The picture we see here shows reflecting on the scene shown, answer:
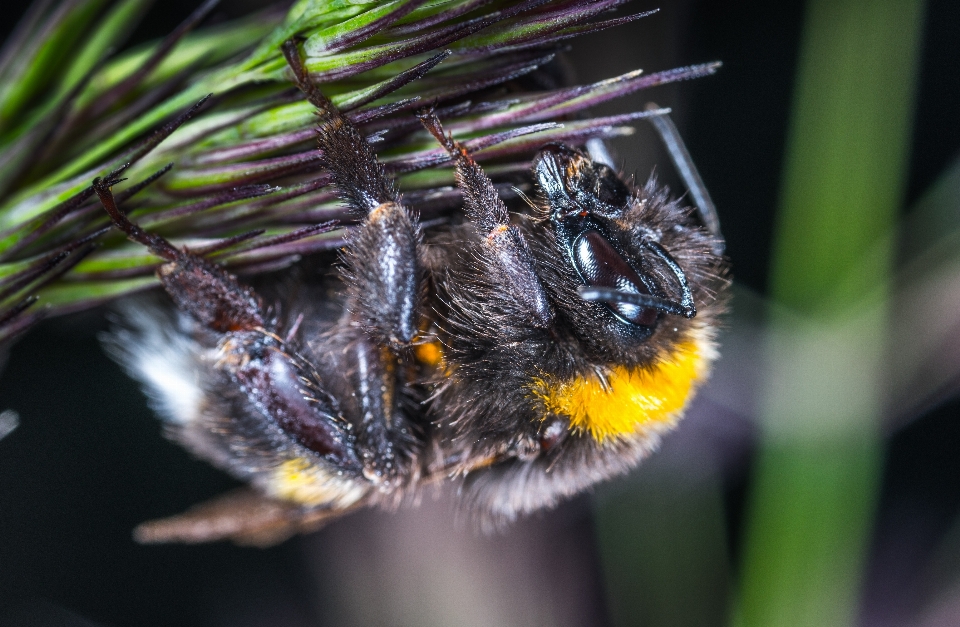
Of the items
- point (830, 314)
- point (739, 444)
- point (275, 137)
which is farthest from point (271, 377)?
point (739, 444)

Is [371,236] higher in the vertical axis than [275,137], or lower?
lower

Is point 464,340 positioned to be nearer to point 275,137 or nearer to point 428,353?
point 428,353

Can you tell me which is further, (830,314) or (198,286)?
(830,314)

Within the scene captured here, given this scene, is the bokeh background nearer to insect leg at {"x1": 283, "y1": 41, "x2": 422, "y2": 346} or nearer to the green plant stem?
the green plant stem

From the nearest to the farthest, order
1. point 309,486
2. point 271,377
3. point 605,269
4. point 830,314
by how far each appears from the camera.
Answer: point 605,269 → point 271,377 → point 309,486 → point 830,314

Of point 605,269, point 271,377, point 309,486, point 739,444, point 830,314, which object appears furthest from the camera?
point 739,444

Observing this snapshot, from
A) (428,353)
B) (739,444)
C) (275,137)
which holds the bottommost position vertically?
(739,444)

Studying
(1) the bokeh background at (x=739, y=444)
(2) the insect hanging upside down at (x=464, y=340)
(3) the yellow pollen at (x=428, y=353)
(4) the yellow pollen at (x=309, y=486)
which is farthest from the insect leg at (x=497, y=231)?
(1) the bokeh background at (x=739, y=444)

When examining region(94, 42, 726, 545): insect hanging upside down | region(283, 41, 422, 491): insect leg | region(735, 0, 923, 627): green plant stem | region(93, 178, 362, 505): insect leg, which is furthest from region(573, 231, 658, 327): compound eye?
region(735, 0, 923, 627): green plant stem
